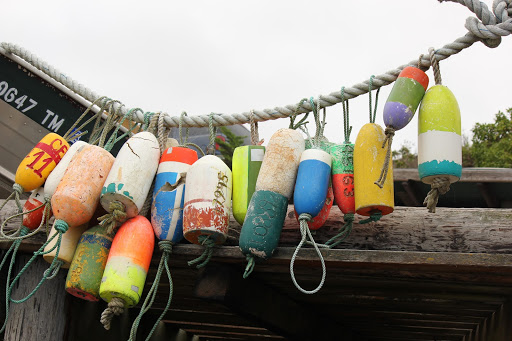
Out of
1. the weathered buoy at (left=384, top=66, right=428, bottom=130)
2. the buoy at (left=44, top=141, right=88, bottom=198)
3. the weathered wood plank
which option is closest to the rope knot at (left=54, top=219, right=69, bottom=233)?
the buoy at (left=44, top=141, right=88, bottom=198)

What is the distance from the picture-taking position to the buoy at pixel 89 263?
8.55 ft

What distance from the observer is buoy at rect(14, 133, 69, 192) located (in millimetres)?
2885

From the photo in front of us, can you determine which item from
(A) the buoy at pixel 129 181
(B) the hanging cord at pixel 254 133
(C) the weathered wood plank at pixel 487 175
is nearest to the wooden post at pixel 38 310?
(A) the buoy at pixel 129 181

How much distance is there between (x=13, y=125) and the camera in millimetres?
4164

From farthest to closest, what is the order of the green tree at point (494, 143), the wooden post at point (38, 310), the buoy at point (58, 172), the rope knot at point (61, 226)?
the green tree at point (494, 143) → the wooden post at point (38, 310) → the buoy at point (58, 172) → the rope knot at point (61, 226)

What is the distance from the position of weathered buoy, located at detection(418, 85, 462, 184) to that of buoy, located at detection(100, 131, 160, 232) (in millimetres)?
1169

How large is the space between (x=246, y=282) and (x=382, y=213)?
2.42 feet

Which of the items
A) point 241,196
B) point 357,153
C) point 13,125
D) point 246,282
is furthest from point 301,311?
point 13,125

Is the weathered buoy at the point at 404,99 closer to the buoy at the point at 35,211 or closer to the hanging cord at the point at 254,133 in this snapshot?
the hanging cord at the point at 254,133

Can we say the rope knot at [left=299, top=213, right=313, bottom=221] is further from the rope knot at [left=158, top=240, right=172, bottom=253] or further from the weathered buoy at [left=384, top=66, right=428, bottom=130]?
the rope knot at [left=158, top=240, right=172, bottom=253]

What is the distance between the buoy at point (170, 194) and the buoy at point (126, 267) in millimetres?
67

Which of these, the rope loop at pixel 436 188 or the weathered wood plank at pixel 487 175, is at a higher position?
the weathered wood plank at pixel 487 175

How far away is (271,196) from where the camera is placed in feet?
8.09

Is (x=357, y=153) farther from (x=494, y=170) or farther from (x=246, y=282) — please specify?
(x=494, y=170)
